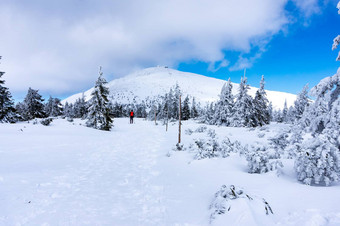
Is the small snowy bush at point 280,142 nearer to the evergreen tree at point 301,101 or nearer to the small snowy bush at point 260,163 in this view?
the small snowy bush at point 260,163

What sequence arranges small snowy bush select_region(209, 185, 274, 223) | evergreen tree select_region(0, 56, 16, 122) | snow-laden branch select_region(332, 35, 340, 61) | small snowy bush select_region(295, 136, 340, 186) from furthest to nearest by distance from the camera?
evergreen tree select_region(0, 56, 16, 122), snow-laden branch select_region(332, 35, 340, 61), small snowy bush select_region(295, 136, 340, 186), small snowy bush select_region(209, 185, 274, 223)

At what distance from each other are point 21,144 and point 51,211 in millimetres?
7534

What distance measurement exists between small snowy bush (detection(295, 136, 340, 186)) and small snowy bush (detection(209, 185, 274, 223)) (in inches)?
89.2

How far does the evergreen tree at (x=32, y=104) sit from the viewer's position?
104 feet

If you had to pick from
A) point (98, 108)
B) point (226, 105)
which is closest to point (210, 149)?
point (98, 108)

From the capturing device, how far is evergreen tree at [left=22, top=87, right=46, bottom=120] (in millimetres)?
31750

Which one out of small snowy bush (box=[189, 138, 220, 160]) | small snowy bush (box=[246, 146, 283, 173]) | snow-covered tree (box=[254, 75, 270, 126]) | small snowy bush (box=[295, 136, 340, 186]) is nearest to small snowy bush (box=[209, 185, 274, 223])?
small snowy bush (box=[295, 136, 340, 186])

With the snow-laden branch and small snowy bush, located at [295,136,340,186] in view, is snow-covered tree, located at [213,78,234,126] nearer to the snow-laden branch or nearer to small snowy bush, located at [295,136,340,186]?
the snow-laden branch

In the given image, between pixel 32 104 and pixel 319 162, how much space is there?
138 ft

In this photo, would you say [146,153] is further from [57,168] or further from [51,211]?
[51,211]

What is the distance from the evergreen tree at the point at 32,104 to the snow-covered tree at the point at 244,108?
38338 millimetres

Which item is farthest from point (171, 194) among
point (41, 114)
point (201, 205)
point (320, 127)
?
point (41, 114)

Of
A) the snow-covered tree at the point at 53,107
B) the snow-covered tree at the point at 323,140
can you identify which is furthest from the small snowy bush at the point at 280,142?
the snow-covered tree at the point at 53,107

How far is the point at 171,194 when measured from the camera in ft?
17.9
